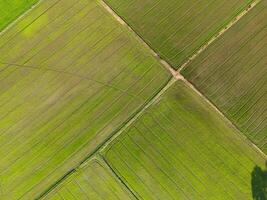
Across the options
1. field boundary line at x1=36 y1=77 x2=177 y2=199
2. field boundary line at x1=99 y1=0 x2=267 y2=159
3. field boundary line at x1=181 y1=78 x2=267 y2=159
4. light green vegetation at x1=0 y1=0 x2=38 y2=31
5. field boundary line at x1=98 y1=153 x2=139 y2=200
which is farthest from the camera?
light green vegetation at x1=0 y1=0 x2=38 y2=31

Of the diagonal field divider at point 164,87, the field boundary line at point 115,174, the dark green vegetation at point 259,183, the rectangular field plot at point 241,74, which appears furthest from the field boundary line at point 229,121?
the field boundary line at point 115,174

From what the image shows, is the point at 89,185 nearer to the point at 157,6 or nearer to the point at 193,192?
the point at 193,192

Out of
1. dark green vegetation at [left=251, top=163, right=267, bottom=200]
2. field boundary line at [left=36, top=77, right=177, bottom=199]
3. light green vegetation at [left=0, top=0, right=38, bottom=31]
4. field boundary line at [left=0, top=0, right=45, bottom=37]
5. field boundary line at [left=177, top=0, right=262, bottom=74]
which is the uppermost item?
light green vegetation at [left=0, top=0, right=38, bottom=31]

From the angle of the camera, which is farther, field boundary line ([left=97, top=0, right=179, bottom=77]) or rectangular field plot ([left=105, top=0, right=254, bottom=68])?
rectangular field plot ([left=105, top=0, right=254, bottom=68])

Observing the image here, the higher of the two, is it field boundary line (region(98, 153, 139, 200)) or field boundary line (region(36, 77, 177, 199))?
field boundary line (region(36, 77, 177, 199))

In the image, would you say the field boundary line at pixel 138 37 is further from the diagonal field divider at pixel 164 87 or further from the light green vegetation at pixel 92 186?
the light green vegetation at pixel 92 186

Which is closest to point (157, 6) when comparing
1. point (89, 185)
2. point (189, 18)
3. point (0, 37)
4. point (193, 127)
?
point (189, 18)

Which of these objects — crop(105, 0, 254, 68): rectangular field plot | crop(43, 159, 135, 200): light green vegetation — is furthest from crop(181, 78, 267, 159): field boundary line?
crop(43, 159, 135, 200): light green vegetation

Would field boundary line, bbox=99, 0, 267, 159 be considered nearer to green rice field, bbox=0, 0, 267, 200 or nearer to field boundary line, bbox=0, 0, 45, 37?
green rice field, bbox=0, 0, 267, 200

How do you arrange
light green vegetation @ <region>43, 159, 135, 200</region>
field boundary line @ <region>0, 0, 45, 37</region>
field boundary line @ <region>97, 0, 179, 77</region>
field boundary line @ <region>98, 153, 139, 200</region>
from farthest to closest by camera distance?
field boundary line @ <region>0, 0, 45, 37</region> → field boundary line @ <region>97, 0, 179, 77</region> → light green vegetation @ <region>43, 159, 135, 200</region> → field boundary line @ <region>98, 153, 139, 200</region>
